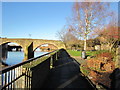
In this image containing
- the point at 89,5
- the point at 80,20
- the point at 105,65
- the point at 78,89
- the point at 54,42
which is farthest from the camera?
the point at 54,42

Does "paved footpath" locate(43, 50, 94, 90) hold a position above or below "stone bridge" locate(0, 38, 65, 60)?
below

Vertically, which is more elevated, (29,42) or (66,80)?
(29,42)

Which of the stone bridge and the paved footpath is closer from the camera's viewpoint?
the paved footpath

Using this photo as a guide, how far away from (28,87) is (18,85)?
290mm

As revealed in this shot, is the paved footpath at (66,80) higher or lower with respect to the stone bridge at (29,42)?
lower

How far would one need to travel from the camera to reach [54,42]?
32812 millimetres

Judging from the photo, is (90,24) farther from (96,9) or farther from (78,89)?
(78,89)

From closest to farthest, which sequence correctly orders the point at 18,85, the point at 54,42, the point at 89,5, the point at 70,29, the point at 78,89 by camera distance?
the point at 18,85, the point at 78,89, the point at 89,5, the point at 70,29, the point at 54,42

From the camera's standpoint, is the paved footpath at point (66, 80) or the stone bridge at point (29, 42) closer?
the paved footpath at point (66, 80)

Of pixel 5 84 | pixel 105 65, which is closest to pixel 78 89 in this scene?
pixel 5 84

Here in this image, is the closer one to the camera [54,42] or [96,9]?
[96,9]

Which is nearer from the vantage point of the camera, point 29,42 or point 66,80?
point 66,80

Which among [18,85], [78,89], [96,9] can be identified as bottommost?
[78,89]

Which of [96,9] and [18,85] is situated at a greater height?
[96,9]
